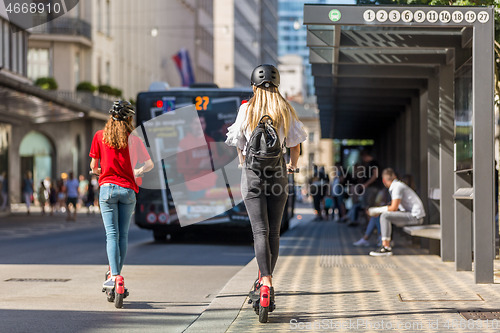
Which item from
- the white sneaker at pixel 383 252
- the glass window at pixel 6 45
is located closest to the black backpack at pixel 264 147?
the white sneaker at pixel 383 252

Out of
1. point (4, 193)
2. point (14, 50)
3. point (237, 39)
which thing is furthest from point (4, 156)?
point (237, 39)

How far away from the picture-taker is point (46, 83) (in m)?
48.3

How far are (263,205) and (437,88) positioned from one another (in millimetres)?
7578

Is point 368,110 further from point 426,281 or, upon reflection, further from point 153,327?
point 153,327

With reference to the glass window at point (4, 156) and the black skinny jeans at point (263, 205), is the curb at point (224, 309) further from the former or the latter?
the glass window at point (4, 156)

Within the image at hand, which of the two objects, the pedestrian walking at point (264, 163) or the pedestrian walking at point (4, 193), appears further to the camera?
the pedestrian walking at point (4, 193)

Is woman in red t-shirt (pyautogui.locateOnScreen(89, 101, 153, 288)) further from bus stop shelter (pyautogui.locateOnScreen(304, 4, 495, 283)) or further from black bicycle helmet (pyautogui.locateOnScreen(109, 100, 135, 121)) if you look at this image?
bus stop shelter (pyautogui.locateOnScreen(304, 4, 495, 283))

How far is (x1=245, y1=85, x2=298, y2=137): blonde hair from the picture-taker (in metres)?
7.20

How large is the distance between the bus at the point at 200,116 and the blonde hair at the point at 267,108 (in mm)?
10824

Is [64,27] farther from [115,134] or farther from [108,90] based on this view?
[115,134]

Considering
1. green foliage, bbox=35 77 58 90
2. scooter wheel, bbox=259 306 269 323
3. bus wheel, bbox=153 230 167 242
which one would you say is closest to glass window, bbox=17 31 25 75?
green foliage, bbox=35 77 58 90

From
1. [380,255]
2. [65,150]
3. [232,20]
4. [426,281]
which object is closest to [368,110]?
[380,255]

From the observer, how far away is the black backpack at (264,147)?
7086 millimetres

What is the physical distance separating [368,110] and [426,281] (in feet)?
43.9
